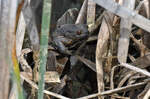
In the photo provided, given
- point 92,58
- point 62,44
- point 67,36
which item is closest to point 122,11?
point 92,58

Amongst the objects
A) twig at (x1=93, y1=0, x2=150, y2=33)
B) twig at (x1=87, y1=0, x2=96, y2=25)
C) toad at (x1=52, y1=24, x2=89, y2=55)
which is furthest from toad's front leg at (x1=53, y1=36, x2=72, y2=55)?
twig at (x1=93, y1=0, x2=150, y2=33)

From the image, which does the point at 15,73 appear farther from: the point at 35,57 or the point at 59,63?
the point at 59,63

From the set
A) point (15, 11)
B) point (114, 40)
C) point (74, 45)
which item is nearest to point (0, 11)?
point (15, 11)

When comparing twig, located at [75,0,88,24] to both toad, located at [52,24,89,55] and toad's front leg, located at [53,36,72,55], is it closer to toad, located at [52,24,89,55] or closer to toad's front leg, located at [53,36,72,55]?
toad, located at [52,24,89,55]

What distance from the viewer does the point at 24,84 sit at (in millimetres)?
1089

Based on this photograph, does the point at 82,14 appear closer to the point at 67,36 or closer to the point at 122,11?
the point at 67,36

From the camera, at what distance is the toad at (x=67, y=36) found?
1.34 meters

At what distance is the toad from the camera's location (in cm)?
134

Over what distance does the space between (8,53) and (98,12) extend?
939 mm

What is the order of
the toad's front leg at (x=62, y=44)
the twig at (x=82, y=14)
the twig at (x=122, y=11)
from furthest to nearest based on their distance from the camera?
the twig at (x=82, y=14)
the toad's front leg at (x=62, y=44)
the twig at (x=122, y=11)

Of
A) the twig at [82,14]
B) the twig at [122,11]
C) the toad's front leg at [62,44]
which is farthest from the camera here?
the twig at [82,14]

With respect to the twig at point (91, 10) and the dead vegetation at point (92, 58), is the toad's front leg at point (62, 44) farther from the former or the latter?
the twig at point (91, 10)

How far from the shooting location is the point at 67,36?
1509mm

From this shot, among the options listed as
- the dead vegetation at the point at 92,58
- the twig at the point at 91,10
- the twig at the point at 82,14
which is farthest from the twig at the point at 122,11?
the twig at the point at 82,14
